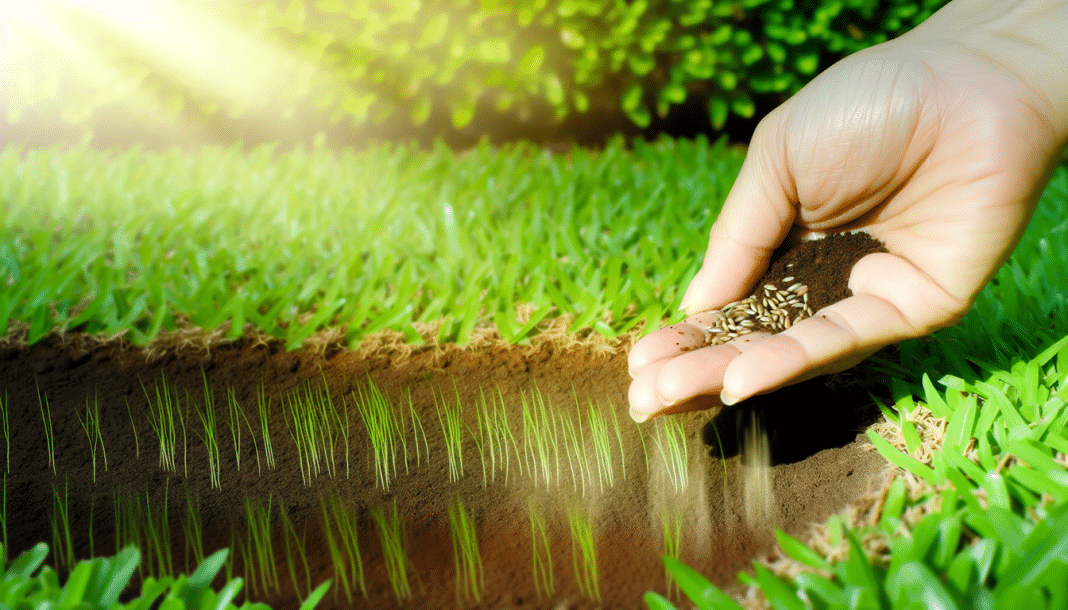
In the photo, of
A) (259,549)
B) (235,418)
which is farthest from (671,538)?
(235,418)

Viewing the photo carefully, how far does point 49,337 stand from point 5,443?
1.17ft

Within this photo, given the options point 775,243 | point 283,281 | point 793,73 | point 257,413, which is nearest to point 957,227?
point 775,243

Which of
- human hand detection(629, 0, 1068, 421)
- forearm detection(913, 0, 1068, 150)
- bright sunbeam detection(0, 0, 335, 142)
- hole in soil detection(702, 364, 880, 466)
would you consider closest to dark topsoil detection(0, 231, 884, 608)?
hole in soil detection(702, 364, 880, 466)

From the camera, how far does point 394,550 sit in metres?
1.25

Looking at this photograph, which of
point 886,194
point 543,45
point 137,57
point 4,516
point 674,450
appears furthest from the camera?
point 137,57

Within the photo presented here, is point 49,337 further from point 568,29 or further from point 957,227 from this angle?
point 568,29

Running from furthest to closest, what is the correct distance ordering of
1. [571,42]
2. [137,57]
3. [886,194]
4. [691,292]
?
[137,57], [571,42], [691,292], [886,194]

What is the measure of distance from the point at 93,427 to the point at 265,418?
412mm

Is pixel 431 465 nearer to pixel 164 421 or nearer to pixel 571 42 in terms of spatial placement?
pixel 164 421

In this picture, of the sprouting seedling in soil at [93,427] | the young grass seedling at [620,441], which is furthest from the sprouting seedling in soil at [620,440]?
the sprouting seedling in soil at [93,427]

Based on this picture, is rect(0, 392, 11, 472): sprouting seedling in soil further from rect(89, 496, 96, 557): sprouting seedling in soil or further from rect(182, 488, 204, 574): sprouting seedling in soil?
rect(182, 488, 204, 574): sprouting seedling in soil

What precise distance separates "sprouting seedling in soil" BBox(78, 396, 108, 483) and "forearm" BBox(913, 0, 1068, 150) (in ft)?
7.23

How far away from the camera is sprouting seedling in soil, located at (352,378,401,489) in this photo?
1.47 m

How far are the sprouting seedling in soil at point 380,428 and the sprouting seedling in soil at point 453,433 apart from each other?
11cm
